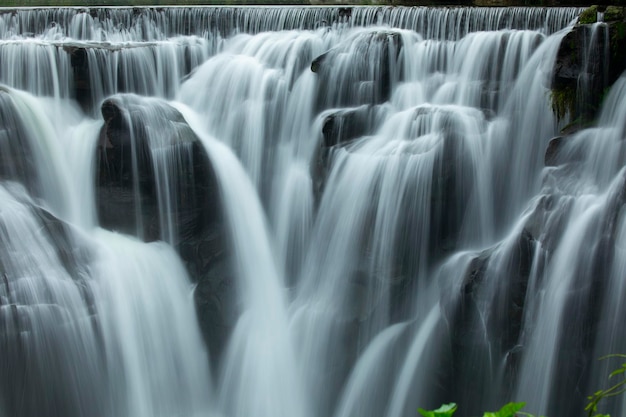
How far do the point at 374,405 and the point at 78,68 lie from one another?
302 inches

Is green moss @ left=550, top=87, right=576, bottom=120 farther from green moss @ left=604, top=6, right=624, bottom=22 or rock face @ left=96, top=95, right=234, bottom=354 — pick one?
rock face @ left=96, top=95, right=234, bottom=354

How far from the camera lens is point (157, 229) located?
10.2 m

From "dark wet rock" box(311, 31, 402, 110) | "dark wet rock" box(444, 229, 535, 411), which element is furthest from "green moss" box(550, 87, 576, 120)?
"dark wet rock" box(311, 31, 402, 110)

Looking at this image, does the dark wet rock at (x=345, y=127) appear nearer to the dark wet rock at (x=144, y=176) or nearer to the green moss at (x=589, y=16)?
the dark wet rock at (x=144, y=176)

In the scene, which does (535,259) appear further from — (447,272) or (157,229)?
(157,229)

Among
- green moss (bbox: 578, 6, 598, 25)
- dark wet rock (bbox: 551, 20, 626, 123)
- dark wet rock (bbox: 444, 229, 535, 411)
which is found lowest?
dark wet rock (bbox: 444, 229, 535, 411)

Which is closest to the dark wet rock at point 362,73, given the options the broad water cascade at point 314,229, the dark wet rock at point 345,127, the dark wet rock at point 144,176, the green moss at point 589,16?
the broad water cascade at point 314,229

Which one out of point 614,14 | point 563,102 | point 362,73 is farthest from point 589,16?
point 362,73

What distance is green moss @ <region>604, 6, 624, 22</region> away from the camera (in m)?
9.59

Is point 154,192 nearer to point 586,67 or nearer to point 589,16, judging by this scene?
point 586,67

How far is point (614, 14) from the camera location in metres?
9.72

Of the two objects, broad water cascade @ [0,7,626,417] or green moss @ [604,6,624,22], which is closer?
broad water cascade @ [0,7,626,417]

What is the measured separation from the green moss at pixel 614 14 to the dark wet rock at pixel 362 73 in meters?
3.22

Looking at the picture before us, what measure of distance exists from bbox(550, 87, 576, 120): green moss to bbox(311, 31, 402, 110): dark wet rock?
288cm
